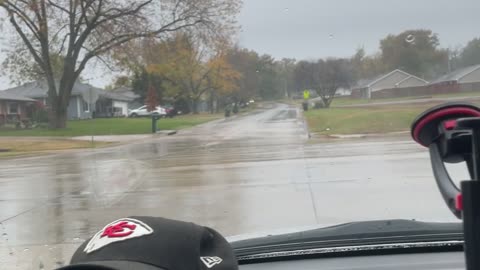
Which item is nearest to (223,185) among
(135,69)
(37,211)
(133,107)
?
(37,211)

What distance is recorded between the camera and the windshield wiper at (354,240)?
103 inches

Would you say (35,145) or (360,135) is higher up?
(360,135)

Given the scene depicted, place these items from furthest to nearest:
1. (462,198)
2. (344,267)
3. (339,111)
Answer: (339,111), (344,267), (462,198)

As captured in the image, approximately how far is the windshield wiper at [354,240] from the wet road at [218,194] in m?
0.58

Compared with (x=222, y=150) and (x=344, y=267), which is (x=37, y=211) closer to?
(x=344, y=267)

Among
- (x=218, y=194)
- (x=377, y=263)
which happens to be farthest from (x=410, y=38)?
(x=377, y=263)

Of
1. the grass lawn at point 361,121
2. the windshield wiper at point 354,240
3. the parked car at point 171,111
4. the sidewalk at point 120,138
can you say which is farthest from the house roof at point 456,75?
the parked car at point 171,111

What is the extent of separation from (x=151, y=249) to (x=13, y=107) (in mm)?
57311

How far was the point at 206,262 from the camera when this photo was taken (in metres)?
1.47

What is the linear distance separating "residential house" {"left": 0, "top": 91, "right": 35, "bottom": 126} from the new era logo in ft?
172

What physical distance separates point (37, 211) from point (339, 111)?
2234 cm

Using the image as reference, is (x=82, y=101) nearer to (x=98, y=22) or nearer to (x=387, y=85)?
(x=98, y=22)

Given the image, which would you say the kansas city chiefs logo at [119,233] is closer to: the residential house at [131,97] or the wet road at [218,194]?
the wet road at [218,194]

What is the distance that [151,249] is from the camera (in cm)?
142
